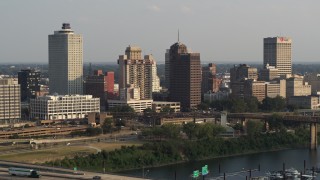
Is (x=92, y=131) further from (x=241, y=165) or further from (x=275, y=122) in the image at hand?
(x=241, y=165)

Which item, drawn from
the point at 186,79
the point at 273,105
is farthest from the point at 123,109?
the point at 273,105

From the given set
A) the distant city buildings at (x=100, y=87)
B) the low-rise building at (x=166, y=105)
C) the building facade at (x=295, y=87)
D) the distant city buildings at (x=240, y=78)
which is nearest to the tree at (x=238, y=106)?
the low-rise building at (x=166, y=105)

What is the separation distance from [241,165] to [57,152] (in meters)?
8.45

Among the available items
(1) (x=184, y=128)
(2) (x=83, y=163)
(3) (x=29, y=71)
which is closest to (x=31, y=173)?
(2) (x=83, y=163)

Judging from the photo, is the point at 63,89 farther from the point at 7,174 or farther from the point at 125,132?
the point at 7,174

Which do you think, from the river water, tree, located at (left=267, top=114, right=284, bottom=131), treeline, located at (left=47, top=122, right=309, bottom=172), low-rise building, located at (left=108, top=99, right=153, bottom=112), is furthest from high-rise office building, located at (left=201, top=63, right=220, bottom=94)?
the river water

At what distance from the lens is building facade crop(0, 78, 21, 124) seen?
50.4m

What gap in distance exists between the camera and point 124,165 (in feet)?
102

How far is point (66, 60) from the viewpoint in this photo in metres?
65.2

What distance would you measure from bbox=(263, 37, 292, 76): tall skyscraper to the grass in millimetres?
46810

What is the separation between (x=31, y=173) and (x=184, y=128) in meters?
18.1

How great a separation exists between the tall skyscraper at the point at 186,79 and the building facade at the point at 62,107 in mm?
7452

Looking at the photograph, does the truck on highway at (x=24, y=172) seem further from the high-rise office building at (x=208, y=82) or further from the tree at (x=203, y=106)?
the high-rise office building at (x=208, y=82)

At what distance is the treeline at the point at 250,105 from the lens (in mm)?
56156
